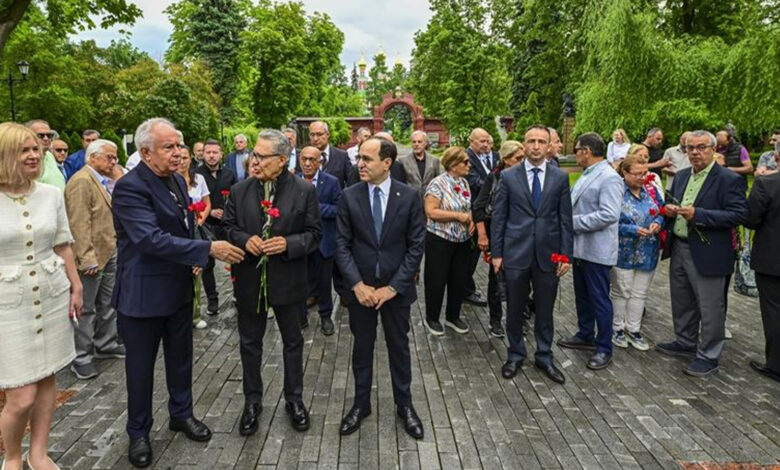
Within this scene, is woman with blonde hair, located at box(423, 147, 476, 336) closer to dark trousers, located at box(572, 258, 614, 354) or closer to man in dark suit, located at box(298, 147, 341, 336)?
man in dark suit, located at box(298, 147, 341, 336)

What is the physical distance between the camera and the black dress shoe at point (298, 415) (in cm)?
369

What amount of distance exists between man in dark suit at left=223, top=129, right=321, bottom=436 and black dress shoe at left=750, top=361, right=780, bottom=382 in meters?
4.22

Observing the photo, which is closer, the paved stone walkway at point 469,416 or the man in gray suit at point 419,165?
the paved stone walkway at point 469,416

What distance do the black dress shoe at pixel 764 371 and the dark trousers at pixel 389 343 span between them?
3.47 m

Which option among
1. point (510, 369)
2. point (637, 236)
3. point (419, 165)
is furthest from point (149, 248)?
point (419, 165)

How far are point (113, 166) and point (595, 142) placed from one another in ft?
15.6

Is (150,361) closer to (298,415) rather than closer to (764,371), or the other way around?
(298,415)

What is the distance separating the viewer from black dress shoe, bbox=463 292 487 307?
687 centimetres

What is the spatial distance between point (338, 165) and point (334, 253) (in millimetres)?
2623

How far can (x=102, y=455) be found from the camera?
3367 millimetres

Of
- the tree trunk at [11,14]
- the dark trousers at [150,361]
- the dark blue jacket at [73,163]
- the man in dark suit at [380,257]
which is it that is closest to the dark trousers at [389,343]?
the man in dark suit at [380,257]

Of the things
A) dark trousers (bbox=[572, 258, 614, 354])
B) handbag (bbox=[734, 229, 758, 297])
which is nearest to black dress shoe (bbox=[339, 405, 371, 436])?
dark trousers (bbox=[572, 258, 614, 354])

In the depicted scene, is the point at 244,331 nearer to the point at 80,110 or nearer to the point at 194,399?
the point at 194,399

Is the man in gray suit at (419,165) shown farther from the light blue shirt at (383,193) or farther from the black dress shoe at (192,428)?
the black dress shoe at (192,428)
